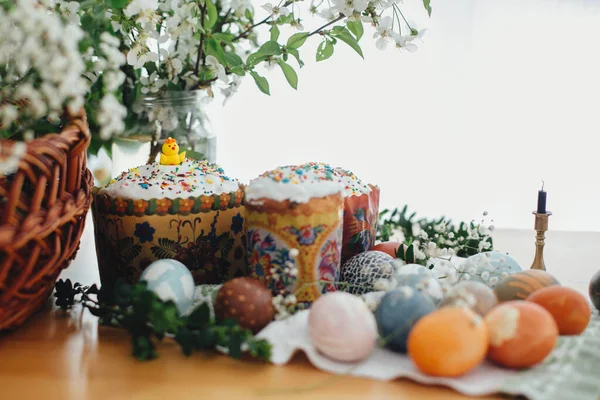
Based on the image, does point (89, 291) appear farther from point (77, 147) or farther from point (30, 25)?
point (30, 25)

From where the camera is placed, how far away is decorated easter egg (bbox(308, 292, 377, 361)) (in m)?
0.52

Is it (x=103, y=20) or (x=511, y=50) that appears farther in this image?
(x=511, y=50)

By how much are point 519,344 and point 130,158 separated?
2.20 feet

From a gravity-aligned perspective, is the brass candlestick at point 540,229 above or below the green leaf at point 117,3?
below

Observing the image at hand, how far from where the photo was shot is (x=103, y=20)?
2.58 ft

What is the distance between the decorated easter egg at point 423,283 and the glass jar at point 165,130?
434 mm

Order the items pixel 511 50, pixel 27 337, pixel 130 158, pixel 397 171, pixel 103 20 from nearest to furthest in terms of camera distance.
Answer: pixel 27 337 → pixel 103 20 → pixel 130 158 → pixel 511 50 → pixel 397 171

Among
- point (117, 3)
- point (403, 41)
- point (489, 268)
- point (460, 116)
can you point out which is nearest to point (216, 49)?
point (117, 3)

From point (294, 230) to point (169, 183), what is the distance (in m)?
0.19

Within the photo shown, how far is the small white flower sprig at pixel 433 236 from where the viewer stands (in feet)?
2.54

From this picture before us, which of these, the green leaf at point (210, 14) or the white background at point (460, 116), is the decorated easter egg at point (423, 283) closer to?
the green leaf at point (210, 14)

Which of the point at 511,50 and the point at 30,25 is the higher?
the point at 511,50

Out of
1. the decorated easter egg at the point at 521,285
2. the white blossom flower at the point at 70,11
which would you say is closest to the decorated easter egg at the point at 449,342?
the decorated easter egg at the point at 521,285

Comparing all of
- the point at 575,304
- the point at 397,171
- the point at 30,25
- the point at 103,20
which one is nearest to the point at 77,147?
the point at 30,25
